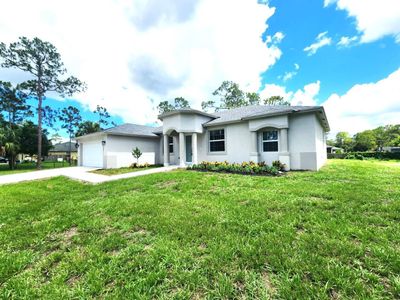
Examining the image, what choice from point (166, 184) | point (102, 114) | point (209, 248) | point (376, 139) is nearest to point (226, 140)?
point (166, 184)

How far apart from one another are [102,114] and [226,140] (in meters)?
34.5

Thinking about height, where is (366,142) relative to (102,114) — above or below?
below

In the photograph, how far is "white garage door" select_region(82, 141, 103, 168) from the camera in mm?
15402

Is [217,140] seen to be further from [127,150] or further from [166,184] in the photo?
[127,150]

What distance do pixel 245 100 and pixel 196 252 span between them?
31.2 meters

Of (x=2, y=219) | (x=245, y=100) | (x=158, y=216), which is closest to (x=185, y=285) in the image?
(x=158, y=216)

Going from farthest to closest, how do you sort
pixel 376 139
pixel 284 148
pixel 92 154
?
pixel 376 139 → pixel 92 154 → pixel 284 148

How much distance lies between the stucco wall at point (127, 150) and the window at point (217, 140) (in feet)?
20.1

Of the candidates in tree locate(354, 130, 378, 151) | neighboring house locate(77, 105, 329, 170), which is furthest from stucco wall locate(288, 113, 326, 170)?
tree locate(354, 130, 378, 151)

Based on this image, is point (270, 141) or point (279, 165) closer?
point (279, 165)

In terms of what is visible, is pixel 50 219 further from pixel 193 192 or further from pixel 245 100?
pixel 245 100

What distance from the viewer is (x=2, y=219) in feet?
14.1

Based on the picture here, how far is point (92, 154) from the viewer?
54.2ft

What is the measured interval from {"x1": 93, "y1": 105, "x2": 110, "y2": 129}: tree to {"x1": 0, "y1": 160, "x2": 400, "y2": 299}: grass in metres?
36.8
